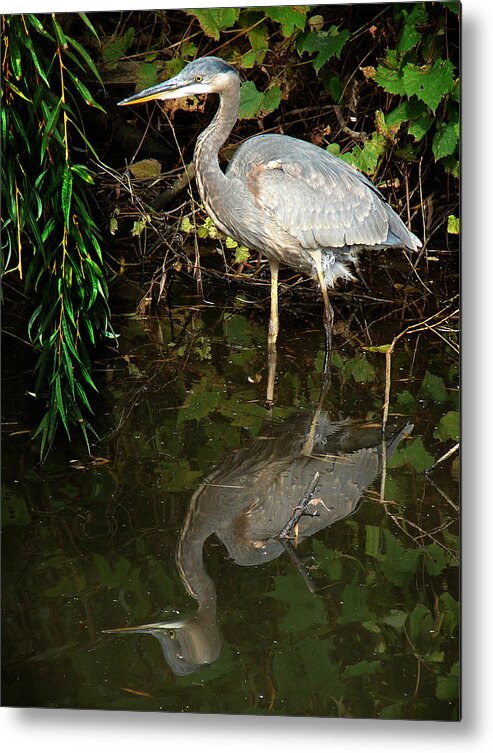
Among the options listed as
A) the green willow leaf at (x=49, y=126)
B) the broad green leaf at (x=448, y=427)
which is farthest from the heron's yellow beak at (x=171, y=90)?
the broad green leaf at (x=448, y=427)

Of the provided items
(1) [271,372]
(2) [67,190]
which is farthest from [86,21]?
(1) [271,372]

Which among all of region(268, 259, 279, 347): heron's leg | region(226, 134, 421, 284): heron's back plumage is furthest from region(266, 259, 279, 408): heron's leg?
region(226, 134, 421, 284): heron's back plumage

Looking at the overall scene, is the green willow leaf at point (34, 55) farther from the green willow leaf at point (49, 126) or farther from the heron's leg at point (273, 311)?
the heron's leg at point (273, 311)

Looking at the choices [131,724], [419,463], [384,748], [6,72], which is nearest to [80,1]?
[6,72]

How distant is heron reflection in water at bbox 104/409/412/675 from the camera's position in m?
2.00

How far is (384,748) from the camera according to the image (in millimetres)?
1935

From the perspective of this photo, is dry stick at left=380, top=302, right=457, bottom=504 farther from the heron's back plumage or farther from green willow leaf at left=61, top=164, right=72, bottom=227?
green willow leaf at left=61, top=164, right=72, bottom=227

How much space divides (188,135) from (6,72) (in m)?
0.45

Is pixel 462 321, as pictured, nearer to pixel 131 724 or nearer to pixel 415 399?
pixel 415 399

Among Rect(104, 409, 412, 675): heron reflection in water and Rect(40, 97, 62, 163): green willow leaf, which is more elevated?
Rect(40, 97, 62, 163): green willow leaf

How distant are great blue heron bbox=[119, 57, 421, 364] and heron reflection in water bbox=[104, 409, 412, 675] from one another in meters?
0.22

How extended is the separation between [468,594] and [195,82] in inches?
46.4

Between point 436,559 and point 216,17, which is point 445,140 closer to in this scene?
point 216,17

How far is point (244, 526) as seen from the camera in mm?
2164
